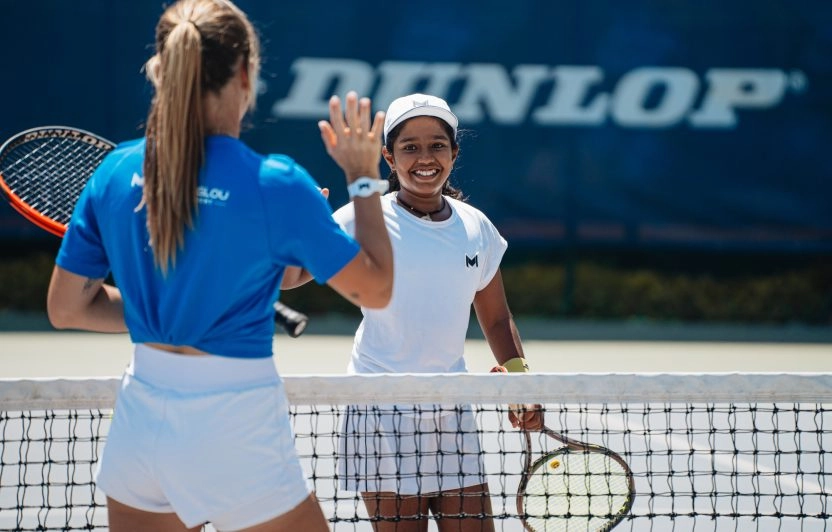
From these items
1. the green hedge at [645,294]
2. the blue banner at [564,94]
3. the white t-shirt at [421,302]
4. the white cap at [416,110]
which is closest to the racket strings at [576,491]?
the white t-shirt at [421,302]

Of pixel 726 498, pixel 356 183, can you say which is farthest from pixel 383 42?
pixel 356 183

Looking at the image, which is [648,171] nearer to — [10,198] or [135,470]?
[10,198]

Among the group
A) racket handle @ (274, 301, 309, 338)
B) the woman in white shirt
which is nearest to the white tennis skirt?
the woman in white shirt

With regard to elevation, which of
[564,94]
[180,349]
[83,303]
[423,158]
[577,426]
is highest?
→ [564,94]

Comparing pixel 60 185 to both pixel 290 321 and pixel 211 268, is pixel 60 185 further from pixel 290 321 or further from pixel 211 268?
pixel 211 268

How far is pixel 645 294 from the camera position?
11.3m

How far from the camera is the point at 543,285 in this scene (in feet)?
36.8

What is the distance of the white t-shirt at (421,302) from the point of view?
3283 mm

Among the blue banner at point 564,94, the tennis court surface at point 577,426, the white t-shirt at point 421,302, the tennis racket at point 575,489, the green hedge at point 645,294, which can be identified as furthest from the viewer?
the green hedge at point 645,294

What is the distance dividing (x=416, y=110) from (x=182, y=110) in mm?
1380

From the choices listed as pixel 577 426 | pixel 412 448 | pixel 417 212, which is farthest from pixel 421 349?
pixel 577 426

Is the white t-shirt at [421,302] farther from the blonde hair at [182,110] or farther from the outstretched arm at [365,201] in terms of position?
the blonde hair at [182,110]

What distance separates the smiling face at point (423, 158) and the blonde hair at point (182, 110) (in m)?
1.26

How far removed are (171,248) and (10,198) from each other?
1423mm
